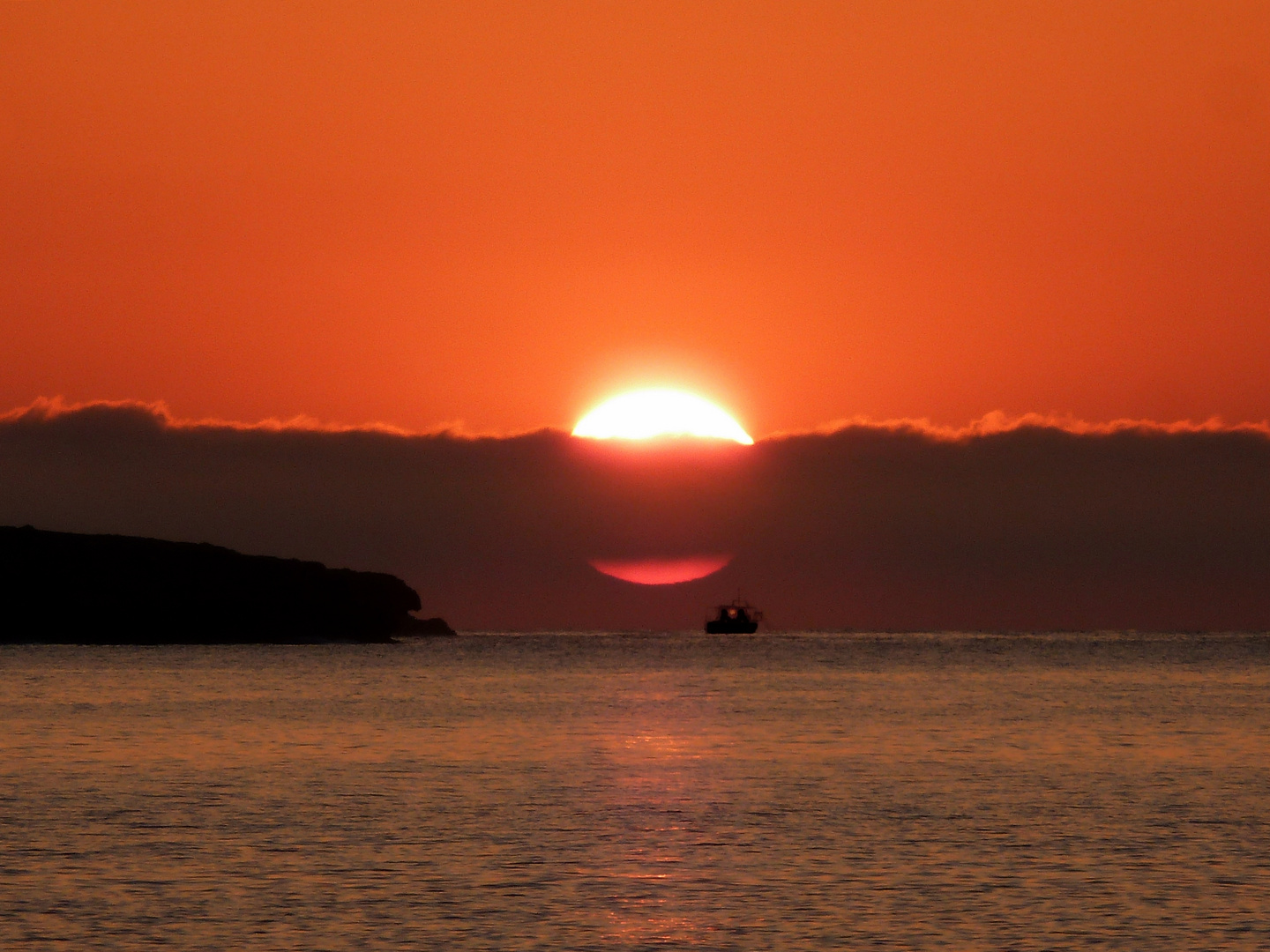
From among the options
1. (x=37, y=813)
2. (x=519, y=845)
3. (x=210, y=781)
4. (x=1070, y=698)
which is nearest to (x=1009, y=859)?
(x=519, y=845)

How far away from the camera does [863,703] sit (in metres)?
139

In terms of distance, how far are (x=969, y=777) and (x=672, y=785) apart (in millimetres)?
12626

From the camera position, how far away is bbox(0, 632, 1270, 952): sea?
37281mm

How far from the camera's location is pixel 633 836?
52.2 metres

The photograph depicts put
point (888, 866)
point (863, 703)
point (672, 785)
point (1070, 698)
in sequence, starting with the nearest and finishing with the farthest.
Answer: point (888, 866)
point (672, 785)
point (863, 703)
point (1070, 698)

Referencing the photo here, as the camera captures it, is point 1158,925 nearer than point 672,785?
Yes

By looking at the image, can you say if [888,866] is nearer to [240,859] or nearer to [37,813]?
[240,859]

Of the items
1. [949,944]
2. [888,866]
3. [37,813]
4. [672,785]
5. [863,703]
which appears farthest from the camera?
[863,703]

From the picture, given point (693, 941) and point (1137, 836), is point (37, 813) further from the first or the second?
point (1137, 836)

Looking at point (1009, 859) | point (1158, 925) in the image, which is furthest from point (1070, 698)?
point (1158, 925)

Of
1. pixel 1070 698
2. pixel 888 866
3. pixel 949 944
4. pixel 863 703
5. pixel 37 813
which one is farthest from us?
pixel 1070 698

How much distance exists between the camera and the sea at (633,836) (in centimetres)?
3728

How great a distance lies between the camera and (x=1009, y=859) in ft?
154

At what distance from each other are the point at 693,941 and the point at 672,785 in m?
32.3
